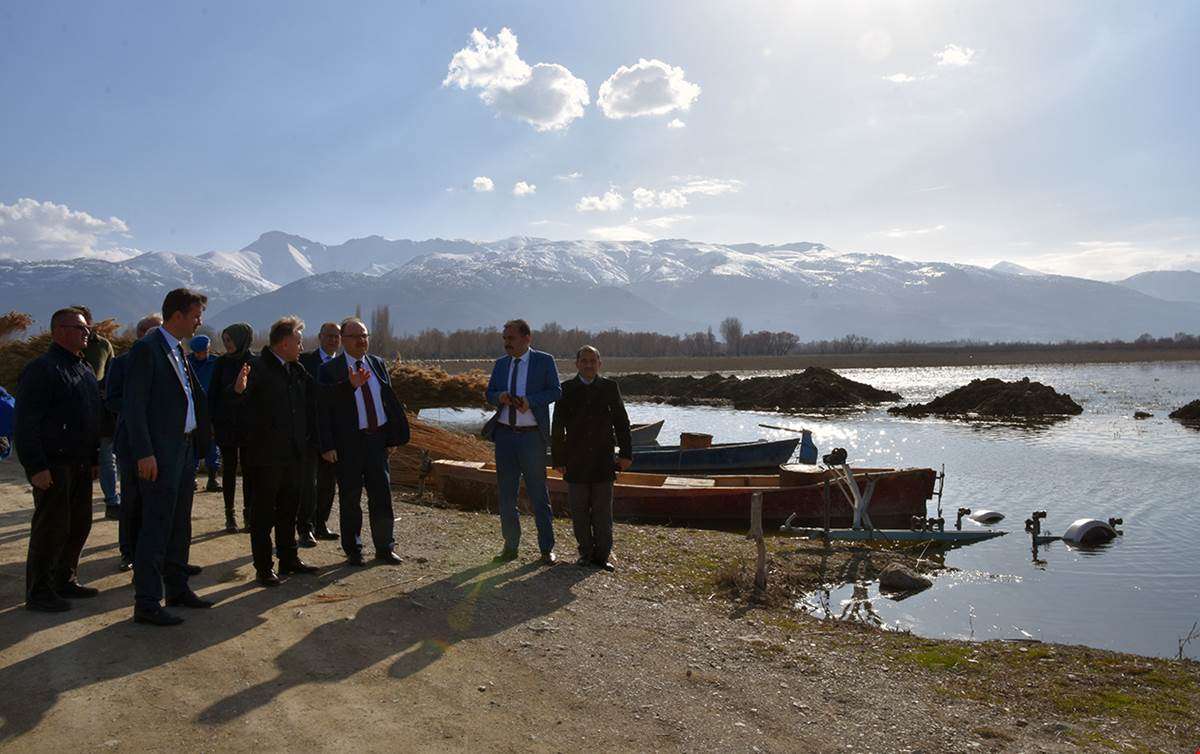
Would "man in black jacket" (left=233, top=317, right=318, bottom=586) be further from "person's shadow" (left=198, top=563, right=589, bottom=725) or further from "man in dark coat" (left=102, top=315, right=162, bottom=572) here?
"person's shadow" (left=198, top=563, right=589, bottom=725)

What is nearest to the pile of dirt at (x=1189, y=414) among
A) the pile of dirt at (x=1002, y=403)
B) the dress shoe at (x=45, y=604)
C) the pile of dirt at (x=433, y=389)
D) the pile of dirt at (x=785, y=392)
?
the pile of dirt at (x=1002, y=403)

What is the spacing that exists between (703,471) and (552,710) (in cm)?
1743

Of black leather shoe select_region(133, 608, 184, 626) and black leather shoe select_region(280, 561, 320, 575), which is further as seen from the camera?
black leather shoe select_region(280, 561, 320, 575)

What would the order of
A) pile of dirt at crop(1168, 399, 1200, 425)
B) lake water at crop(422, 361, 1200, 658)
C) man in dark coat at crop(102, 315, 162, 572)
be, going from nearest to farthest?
1. man in dark coat at crop(102, 315, 162, 572)
2. lake water at crop(422, 361, 1200, 658)
3. pile of dirt at crop(1168, 399, 1200, 425)

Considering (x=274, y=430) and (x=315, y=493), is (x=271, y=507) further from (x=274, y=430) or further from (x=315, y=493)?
(x=315, y=493)

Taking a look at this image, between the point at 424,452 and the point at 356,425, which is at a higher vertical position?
the point at 356,425

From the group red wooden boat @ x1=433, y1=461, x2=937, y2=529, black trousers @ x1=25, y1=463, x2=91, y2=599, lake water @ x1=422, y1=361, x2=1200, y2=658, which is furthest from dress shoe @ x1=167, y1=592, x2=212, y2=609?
red wooden boat @ x1=433, y1=461, x2=937, y2=529

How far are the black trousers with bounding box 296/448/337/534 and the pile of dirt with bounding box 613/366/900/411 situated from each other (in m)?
46.2

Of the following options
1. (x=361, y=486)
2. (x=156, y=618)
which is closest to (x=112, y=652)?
(x=156, y=618)

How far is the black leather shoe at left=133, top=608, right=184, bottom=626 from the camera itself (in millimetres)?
5391

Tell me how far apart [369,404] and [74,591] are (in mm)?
2720

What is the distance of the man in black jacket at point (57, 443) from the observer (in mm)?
5352

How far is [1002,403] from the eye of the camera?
45781 mm

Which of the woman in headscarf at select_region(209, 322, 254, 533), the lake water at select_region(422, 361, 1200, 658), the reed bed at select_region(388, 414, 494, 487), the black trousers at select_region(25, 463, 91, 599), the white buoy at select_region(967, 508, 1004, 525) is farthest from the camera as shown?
the white buoy at select_region(967, 508, 1004, 525)
